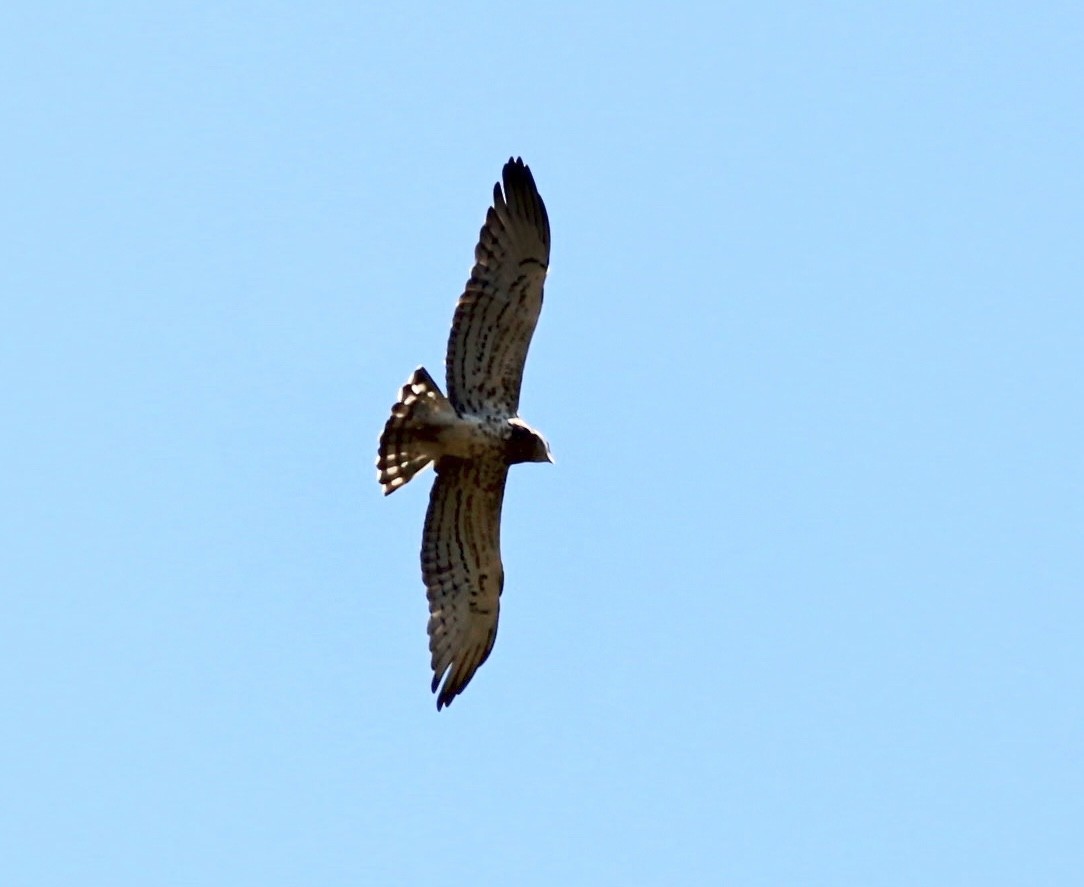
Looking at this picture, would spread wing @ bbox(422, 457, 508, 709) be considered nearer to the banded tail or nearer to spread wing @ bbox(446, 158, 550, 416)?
the banded tail

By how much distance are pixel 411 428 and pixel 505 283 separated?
1.09 m

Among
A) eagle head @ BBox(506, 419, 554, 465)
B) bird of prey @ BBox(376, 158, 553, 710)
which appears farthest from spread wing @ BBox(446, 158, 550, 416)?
eagle head @ BBox(506, 419, 554, 465)

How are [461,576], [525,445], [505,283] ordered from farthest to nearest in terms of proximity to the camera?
[461,576] < [525,445] < [505,283]

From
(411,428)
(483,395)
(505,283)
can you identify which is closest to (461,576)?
(411,428)

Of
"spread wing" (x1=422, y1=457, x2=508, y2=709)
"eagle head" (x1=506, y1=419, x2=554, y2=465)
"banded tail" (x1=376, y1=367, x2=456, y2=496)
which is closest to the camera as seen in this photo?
"banded tail" (x1=376, y1=367, x2=456, y2=496)

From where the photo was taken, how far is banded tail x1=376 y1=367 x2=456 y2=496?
55.8 feet

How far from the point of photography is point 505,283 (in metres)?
17.0

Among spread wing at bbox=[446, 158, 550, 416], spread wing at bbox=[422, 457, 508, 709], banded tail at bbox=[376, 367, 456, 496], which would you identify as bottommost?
spread wing at bbox=[422, 457, 508, 709]

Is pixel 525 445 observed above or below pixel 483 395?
below

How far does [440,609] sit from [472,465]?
0.99m

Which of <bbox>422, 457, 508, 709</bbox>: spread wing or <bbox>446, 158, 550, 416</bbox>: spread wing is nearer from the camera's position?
<bbox>446, 158, 550, 416</bbox>: spread wing

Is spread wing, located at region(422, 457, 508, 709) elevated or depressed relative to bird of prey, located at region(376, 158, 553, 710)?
depressed

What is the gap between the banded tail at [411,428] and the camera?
17.0 meters

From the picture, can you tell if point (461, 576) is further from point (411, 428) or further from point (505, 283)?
point (505, 283)
